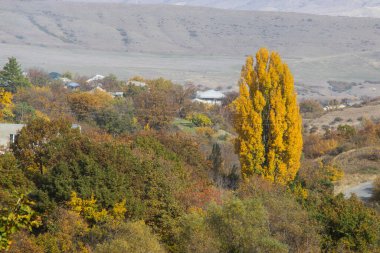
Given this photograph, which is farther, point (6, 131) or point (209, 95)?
point (209, 95)

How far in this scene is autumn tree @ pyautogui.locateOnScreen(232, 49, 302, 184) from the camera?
23.4m

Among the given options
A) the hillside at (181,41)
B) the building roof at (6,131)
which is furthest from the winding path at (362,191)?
the hillside at (181,41)

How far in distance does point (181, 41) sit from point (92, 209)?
406ft

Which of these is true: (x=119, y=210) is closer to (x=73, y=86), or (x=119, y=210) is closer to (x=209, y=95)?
(x=73, y=86)

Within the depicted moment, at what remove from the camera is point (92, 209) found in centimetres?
1719

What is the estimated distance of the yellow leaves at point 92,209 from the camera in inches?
671

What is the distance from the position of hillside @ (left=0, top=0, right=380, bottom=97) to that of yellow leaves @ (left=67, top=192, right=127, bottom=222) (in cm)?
7287

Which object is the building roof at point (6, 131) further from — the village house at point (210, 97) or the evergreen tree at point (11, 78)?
the village house at point (210, 97)

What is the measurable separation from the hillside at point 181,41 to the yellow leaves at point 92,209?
7287cm

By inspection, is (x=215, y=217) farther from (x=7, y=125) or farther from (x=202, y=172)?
(x=7, y=125)

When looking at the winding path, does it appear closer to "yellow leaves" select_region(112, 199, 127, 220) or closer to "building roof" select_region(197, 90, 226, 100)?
"yellow leaves" select_region(112, 199, 127, 220)

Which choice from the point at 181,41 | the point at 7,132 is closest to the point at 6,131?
the point at 7,132

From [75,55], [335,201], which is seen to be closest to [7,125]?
[335,201]

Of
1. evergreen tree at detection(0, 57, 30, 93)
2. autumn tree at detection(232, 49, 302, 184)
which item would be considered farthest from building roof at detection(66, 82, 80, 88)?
autumn tree at detection(232, 49, 302, 184)
